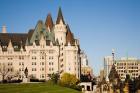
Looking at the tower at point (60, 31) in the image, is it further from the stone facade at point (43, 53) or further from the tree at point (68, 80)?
the tree at point (68, 80)

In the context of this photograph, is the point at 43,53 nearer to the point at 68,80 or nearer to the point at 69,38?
the point at 69,38

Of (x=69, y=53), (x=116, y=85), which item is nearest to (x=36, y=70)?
(x=69, y=53)

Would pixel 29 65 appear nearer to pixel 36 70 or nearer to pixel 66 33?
pixel 36 70

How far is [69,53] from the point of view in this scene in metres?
150

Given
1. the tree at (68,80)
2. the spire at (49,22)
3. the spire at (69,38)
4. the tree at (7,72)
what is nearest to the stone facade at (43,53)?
the spire at (69,38)

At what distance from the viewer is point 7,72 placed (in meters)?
144

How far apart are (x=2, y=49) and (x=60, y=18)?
896 inches

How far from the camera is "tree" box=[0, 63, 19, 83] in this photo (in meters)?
144

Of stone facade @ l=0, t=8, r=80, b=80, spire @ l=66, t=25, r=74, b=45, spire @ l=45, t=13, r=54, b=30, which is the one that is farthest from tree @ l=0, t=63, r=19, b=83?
spire @ l=45, t=13, r=54, b=30

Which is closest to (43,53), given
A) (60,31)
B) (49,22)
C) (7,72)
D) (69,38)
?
(60,31)

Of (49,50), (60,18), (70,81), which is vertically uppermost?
(60,18)

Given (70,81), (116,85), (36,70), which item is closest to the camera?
(116,85)

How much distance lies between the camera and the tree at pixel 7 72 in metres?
144

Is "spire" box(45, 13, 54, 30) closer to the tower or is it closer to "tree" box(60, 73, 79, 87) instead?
the tower
